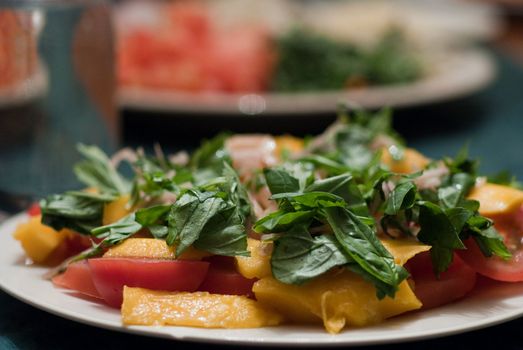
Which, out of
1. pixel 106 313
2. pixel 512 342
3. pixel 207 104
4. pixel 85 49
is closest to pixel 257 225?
pixel 106 313

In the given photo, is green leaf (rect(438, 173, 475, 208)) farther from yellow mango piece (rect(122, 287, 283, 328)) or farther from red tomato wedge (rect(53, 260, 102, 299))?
red tomato wedge (rect(53, 260, 102, 299))

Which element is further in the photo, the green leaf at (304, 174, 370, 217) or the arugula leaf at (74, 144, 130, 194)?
the arugula leaf at (74, 144, 130, 194)

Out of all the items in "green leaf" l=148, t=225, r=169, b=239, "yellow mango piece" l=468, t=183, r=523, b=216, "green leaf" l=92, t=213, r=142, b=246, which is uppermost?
"yellow mango piece" l=468, t=183, r=523, b=216

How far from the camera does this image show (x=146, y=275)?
1610 mm

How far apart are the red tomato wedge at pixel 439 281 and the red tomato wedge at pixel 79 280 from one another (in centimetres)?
64

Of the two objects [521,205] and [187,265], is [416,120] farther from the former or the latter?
[187,265]

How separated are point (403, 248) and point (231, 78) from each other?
9.09 ft

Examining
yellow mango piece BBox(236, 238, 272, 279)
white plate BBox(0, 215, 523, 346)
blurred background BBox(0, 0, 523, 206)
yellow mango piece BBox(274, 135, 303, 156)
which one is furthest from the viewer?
blurred background BBox(0, 0, 523, 206)

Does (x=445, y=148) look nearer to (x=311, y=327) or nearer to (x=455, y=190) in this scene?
(x=455, y=190)

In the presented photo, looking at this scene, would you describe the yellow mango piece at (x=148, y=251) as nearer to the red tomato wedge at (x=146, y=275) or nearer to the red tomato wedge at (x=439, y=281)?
the red tomato wedge at (x=146, y=275)

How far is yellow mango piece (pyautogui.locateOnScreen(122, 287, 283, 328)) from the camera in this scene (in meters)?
1.49

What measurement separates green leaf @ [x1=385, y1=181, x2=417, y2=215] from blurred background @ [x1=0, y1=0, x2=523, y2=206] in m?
0.70

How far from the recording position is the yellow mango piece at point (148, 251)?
5.34ft

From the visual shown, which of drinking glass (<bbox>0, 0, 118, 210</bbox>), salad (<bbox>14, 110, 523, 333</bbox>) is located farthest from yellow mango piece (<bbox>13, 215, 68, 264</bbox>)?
drinking glass (<bbox>0, 0, 118, 210</bbox>)
